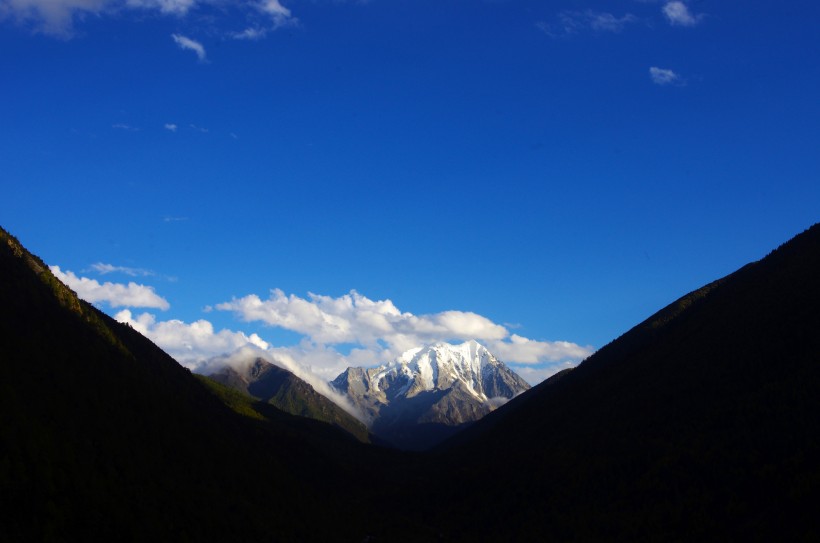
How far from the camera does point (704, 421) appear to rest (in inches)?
6914

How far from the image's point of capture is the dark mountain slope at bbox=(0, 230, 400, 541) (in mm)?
90750

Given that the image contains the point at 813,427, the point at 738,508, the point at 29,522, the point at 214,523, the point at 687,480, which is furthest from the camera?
the point at 687,480

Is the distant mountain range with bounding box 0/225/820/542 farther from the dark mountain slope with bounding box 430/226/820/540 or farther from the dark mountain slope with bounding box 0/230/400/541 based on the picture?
the dark mountain slope with bounding box 430/226/820/540

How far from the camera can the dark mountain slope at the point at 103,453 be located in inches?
3573

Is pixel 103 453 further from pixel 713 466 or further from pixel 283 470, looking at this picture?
pixel 713 466

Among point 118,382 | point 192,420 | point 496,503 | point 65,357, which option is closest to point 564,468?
point 496,503

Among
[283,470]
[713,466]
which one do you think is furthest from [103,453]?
[713,466]

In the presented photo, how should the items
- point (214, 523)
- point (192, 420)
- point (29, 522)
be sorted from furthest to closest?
point (192, 420)
point (214, 523)
point (29, 522)

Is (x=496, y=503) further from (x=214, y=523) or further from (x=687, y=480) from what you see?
(x=214, y=523)

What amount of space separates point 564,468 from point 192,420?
108125 millimetres

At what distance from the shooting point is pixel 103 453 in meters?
110

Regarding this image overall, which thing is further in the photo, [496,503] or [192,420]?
[496,503]

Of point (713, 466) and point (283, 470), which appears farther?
point (283, 470)

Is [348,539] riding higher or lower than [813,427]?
lower
